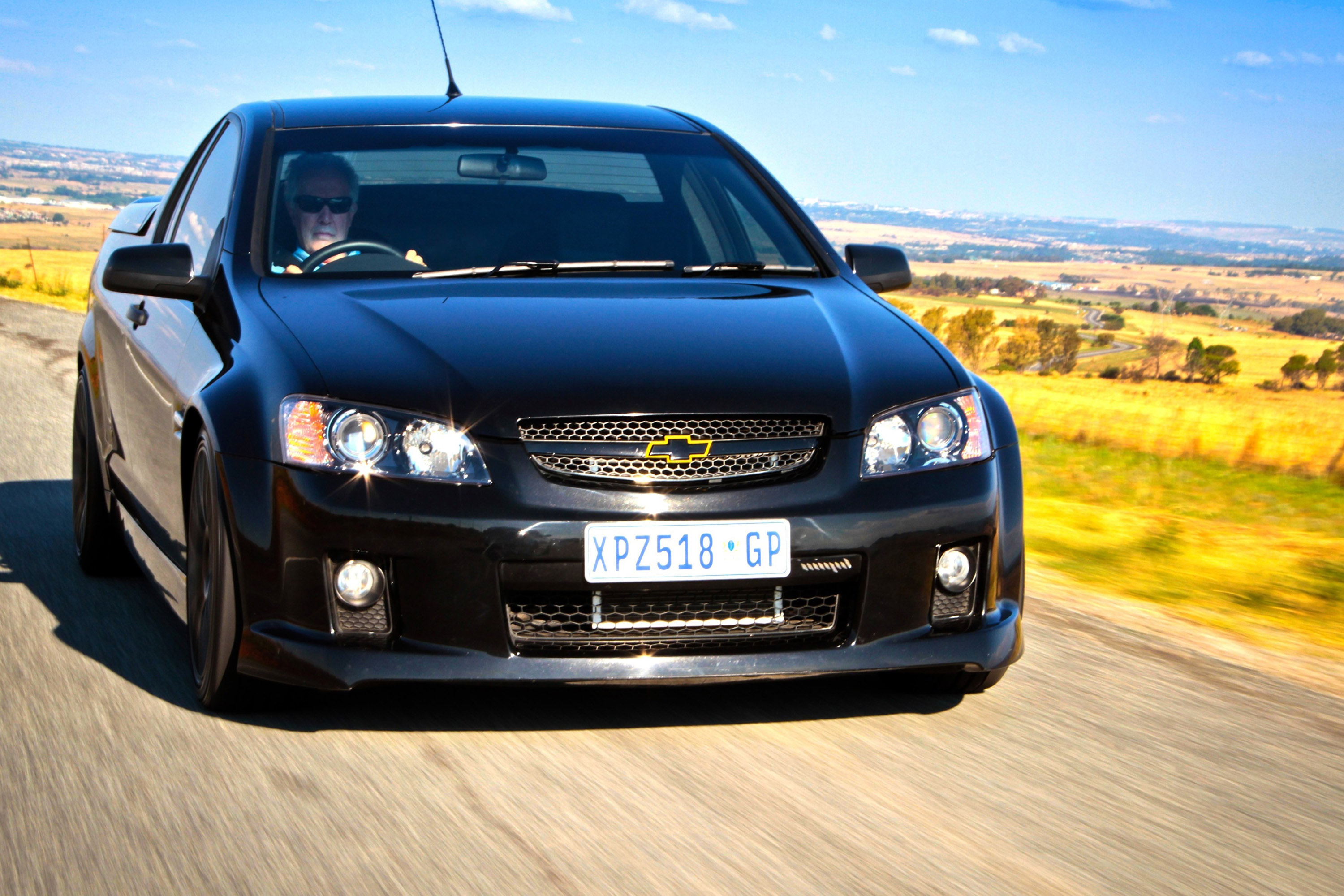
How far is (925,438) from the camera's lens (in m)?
3.29

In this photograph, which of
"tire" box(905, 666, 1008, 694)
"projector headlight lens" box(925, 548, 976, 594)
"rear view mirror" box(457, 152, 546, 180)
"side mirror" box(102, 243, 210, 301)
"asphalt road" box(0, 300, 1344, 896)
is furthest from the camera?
"rear view mirror" box(457, 152, 546, 180)

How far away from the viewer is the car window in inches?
170

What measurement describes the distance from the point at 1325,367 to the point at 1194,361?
710 cm

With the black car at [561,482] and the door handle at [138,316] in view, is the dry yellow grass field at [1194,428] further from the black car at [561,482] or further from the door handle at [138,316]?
the door handle at [138,316]

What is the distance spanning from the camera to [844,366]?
3.40m

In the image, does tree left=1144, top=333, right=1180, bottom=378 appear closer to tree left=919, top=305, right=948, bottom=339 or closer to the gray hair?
tree left=919, top=305, right=948, bottom=339

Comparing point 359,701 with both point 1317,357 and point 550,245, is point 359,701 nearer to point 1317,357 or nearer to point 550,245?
point 550,245

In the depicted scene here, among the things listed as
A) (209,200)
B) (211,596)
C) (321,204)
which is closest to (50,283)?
(209,200)

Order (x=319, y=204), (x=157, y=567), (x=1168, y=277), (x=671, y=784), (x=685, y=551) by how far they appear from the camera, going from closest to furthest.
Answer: (x=671, y=784), (x=685, y=551), (x=157, y=567), (x=319, y=204), (x=1168, y=277)

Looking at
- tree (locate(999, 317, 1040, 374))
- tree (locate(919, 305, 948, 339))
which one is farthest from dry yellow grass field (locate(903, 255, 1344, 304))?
tree (locate(919, 305, 948, 339))

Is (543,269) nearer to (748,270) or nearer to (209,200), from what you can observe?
(748,270)

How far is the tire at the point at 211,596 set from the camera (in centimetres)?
323

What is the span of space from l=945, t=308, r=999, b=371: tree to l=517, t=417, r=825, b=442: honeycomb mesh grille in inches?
2352

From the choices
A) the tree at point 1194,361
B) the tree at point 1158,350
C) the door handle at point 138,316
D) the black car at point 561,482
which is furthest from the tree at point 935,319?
the black car at point 561,482
